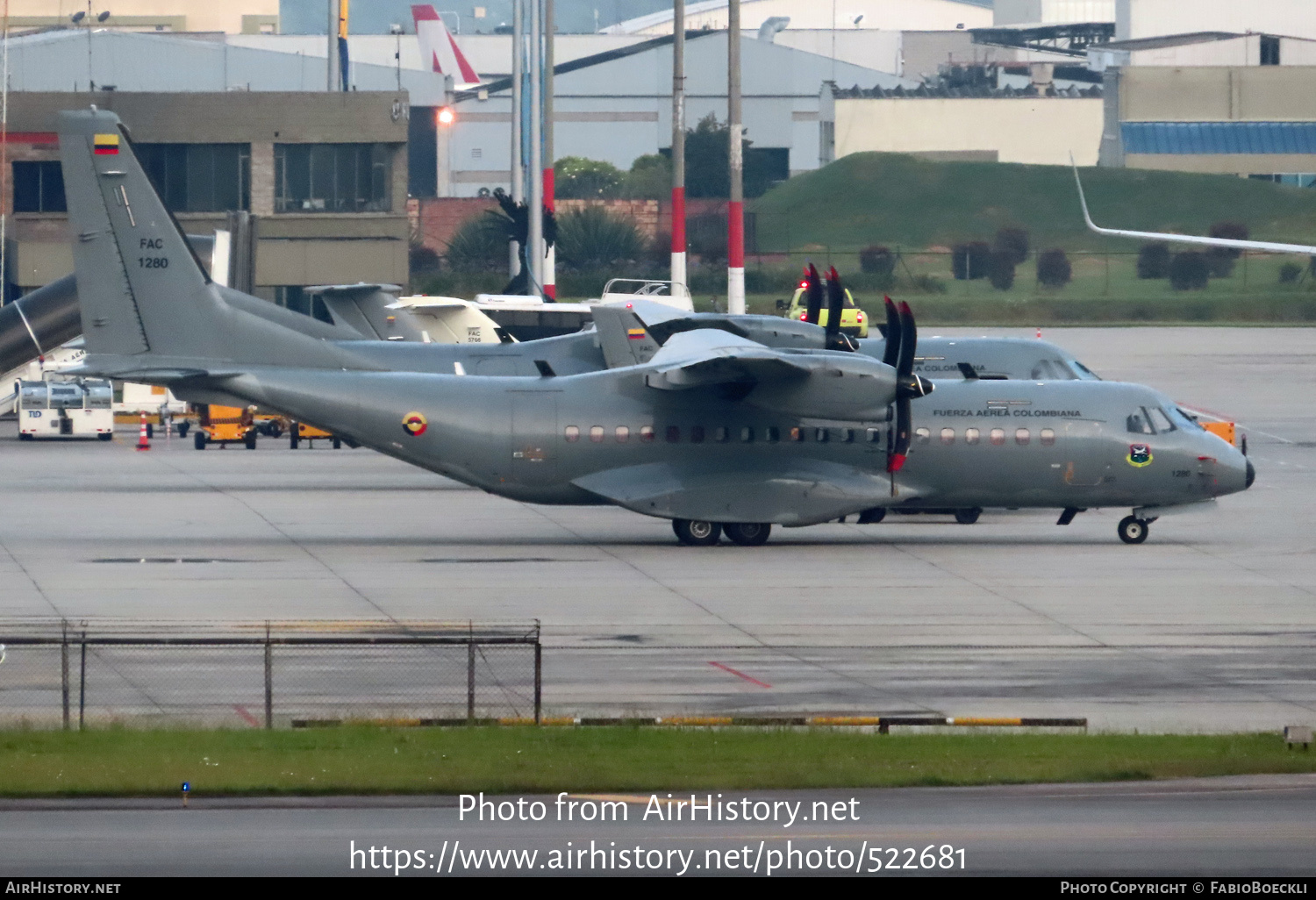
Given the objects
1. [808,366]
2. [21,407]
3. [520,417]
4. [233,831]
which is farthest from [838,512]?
[21,407]

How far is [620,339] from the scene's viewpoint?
1454 inches

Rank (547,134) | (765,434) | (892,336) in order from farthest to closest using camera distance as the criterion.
A: (547,134), (892,336), (765,434)

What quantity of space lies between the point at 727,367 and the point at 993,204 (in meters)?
109

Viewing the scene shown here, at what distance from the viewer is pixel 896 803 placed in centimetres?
1577

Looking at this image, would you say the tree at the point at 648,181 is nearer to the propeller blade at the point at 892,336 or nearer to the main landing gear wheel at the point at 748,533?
the propeller blade at the point at 892,336

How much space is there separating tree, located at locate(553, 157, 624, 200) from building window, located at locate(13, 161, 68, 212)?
71.2 m

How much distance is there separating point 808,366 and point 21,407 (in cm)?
2951

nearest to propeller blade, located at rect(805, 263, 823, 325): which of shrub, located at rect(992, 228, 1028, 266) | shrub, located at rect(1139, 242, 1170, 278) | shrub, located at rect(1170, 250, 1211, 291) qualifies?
shrub, located at rect(1170, 250, 1211, 291)

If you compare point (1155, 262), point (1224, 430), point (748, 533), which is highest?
point (1155, 262)

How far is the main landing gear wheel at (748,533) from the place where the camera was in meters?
34.2

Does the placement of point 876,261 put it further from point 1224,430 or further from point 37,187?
point 1224,430

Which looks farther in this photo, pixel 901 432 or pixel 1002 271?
pixel 1002 271

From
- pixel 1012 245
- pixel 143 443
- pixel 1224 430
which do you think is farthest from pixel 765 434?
pixel 1012 245
